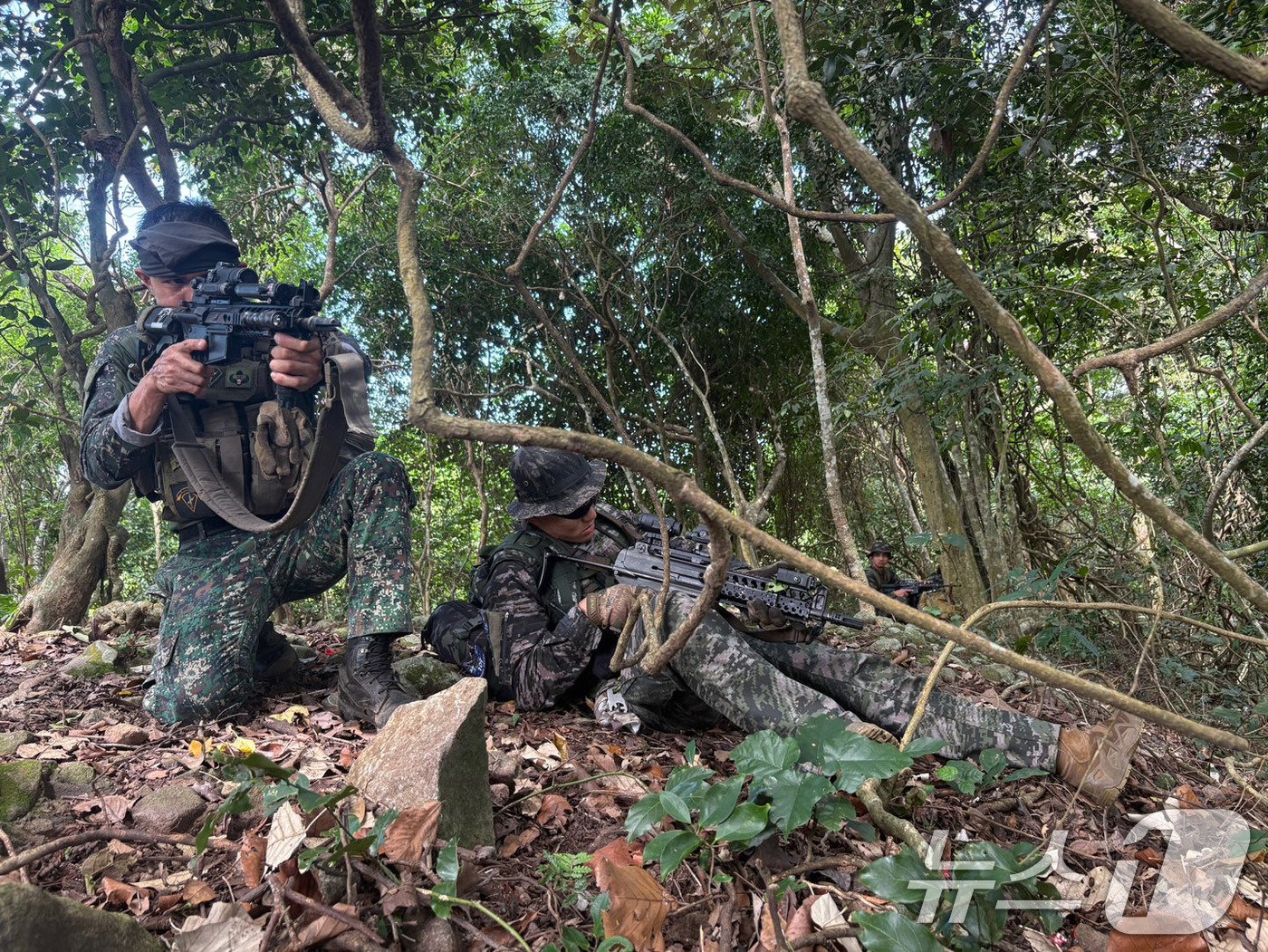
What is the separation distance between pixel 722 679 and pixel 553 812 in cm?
84

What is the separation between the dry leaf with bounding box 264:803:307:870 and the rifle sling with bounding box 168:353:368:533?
1.58 m

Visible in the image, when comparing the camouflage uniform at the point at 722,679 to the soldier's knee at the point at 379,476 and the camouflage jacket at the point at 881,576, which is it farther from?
the camouflage jacket at the point at 881,576

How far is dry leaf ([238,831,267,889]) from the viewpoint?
5.81ft

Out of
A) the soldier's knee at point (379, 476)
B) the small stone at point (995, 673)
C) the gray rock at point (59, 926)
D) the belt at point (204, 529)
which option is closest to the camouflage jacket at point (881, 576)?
the small stone at point (995, 673)

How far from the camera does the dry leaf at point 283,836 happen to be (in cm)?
174

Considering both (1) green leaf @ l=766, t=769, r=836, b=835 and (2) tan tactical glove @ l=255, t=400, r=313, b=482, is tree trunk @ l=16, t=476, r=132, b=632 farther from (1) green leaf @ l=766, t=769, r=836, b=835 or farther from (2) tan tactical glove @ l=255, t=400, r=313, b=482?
(1) green leaf @ l=766, t=769, r=836, b=835

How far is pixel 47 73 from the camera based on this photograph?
3900 mm

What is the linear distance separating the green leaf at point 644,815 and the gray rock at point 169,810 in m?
1.23

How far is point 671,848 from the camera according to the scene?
69.6 inches

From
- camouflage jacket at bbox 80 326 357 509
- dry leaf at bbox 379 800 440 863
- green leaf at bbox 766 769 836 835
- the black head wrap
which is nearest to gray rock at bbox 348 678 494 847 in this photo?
dry leaf at bbox 379 800 440 863

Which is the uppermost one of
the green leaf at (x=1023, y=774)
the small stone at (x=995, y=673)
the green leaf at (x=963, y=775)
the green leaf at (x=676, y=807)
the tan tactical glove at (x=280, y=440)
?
the tan tactical glove at (x=280, y=440)

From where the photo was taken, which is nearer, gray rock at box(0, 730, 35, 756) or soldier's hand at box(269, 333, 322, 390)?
gray rock at box(0, 730, 35, 756)

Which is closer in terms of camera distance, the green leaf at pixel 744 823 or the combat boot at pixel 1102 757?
the green leaf at pixel 744 823

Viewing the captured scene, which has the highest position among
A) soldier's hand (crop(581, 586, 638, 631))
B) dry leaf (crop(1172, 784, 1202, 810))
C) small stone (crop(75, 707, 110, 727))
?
soldier's hand (crop(581, 586, 638, 631))
